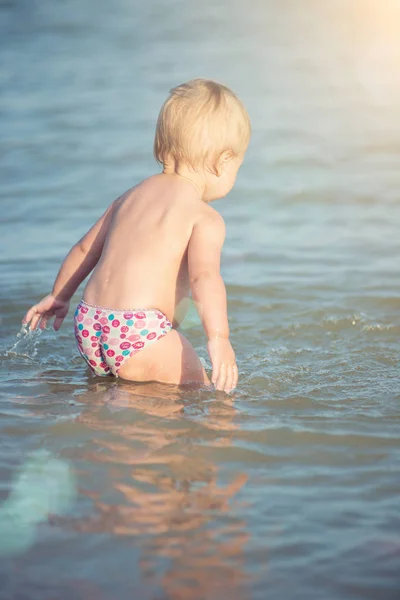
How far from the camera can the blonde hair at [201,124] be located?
377cm

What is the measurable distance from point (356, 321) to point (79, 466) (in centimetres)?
242

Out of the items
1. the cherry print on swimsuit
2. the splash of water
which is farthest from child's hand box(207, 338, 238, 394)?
the splash of water

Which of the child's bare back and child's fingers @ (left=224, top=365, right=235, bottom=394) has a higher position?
the child's bare back

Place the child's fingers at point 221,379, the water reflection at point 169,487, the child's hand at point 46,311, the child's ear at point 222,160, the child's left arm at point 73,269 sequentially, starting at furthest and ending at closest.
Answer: the child's hand at point 46,311 < the child's left arm at point 73,269 < the child's ear at point 222,160 < the child's fingers at point 221,379 < the water reflection at point 169,487

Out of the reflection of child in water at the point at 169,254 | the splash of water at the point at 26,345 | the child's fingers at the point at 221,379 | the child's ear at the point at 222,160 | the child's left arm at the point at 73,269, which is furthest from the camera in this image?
the splash of water at the point at 26,345

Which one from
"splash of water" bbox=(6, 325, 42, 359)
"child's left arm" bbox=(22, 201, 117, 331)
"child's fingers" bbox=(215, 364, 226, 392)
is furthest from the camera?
"splash of water" bbox=(6, 325, 42, 359)

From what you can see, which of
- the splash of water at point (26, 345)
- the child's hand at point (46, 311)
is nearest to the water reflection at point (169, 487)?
the child's hand at point (46, 311)

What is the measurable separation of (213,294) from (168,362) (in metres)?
0.37

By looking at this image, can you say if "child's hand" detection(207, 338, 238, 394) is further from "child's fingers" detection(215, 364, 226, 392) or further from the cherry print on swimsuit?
the cherry print on swimsuit

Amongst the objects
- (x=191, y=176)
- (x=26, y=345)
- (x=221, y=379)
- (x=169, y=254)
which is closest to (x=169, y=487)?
(x=221, y=379)

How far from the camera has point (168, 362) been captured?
3744 mm

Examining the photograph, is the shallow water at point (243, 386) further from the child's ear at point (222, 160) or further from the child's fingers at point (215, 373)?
the child's ear at point (222, 160)

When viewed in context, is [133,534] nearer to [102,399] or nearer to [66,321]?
[102,399]

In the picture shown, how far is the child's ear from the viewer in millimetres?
3844
